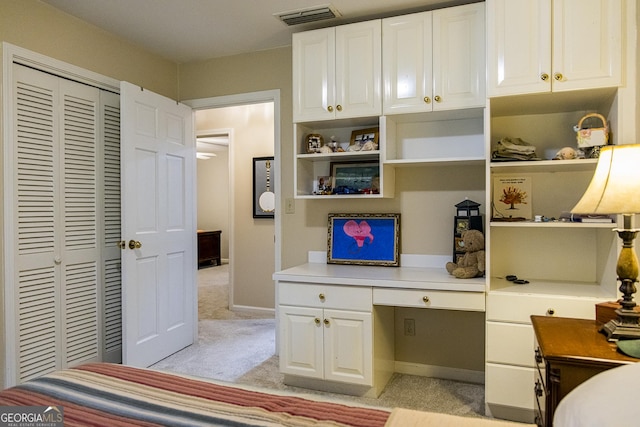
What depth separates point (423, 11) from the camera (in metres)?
2.69

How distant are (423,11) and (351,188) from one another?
124 centimetres

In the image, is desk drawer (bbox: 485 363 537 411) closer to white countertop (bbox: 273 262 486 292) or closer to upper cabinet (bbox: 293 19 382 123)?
white countertop (bbox: 273 262 486 292)

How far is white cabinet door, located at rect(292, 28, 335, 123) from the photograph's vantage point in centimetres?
279

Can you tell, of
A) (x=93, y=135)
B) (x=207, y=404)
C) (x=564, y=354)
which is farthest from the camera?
(x=93, y=135)

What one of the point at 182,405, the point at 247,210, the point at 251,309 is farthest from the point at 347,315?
the point at 247,210

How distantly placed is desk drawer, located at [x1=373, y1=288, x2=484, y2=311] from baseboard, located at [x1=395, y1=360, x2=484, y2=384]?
0.76m

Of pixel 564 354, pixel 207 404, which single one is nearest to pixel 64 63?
pixel 207 404

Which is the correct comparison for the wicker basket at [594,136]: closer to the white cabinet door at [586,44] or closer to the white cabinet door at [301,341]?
the white cabinet door at [586,44]

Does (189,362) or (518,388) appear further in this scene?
(189,362)

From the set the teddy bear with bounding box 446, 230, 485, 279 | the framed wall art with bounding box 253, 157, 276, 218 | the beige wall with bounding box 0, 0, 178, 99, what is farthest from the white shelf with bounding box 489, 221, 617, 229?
the framed wall art with bounding box 253, 157, 276, 218

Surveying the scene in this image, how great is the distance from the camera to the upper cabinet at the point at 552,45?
2090 millimetres

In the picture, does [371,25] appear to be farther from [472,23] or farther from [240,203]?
[240,203]

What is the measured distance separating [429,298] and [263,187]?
2941 mm

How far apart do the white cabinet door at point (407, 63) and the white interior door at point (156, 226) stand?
1779 millimetres
